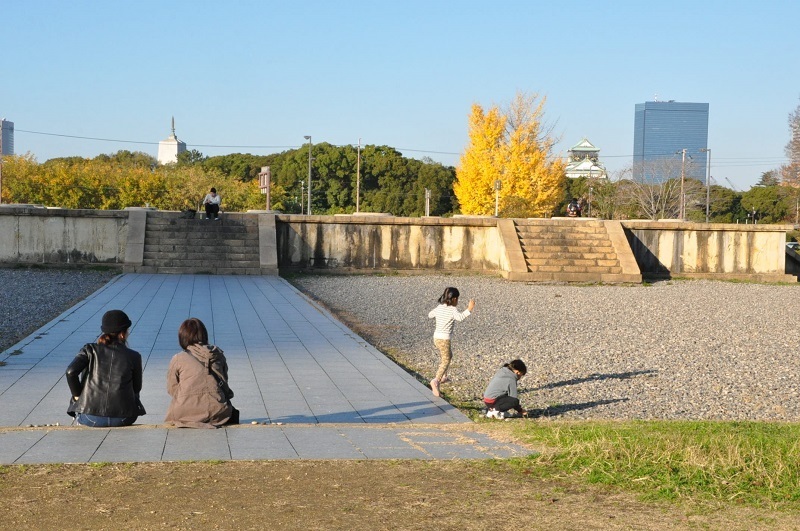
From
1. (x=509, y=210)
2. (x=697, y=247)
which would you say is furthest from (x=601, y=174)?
(x=697, y=247)

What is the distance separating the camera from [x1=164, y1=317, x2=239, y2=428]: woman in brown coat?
6.83m

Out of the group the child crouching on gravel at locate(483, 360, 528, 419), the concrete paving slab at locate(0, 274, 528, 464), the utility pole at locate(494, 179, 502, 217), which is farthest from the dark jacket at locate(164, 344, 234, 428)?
the utility pole at locate(494, 179, 502, 217)

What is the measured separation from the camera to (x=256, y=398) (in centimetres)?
838

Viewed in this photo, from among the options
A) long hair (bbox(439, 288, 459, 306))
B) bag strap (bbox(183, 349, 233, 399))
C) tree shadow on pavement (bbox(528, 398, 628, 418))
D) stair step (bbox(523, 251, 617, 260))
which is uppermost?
stair step (bbox(523, 251, 617, 260))

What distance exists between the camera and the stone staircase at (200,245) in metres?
24.1

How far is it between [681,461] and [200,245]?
68.1 ft

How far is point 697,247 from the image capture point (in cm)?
2673

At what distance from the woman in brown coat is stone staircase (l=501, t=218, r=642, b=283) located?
1764 centimetres

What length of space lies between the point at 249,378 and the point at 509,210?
33538mm

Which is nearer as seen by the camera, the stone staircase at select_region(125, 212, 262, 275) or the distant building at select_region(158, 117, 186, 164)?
the stone staircase at select_region(125, 212, 262, 275)

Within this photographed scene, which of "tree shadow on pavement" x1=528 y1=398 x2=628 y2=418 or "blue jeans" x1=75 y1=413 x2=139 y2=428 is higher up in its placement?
"blue jeans" x1=75 y1=413 x2=139 y2=428

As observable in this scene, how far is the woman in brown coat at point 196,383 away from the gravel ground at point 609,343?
2.90 m

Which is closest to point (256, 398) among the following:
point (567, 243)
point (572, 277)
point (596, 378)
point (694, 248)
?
point (596, 378)

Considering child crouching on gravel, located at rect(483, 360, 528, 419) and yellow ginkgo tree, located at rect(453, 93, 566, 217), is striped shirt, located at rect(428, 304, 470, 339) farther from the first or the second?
yellow ginkgo tree, located at rect(453, 93, 566, 217)
